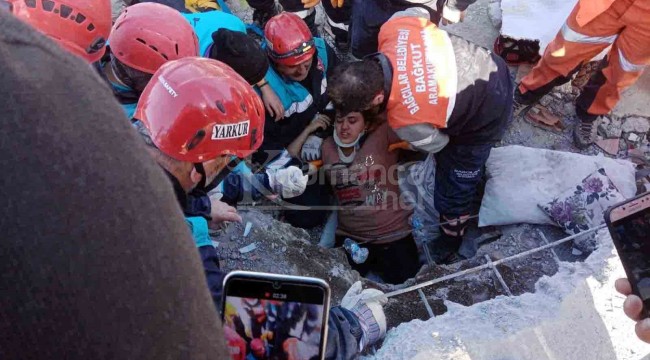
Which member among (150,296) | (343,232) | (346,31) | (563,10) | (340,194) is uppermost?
(150,296)

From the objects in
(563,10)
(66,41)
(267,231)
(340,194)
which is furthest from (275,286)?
(563,10)

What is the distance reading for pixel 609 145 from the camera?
4.59 m

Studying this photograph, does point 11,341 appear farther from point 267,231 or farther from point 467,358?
point 267,231

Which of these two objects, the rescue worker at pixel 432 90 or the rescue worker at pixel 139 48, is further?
the rescue worker at pixel 432 90

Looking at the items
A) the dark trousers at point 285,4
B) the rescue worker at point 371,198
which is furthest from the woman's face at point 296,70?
the dark trousers at point 285,4

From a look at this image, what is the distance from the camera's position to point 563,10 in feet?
16.6

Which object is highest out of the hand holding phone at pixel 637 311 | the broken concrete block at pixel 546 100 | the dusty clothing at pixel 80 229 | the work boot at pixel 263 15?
the dusty clothing at pixel 80 229

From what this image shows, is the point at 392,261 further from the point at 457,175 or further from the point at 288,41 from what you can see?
the point at 288,41

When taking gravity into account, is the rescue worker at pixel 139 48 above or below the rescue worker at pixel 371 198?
above

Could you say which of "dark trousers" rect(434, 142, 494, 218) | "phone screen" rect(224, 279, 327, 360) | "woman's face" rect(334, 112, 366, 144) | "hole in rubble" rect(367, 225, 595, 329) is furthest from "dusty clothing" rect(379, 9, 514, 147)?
"phone screen" rect(224, 279, 327, 360)

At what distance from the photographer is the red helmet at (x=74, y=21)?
2713 mm

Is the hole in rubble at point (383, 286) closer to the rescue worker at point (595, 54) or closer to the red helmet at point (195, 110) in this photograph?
the red helmet at point (195, 110)

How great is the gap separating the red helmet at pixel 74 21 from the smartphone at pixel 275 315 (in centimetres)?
162

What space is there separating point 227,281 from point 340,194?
7.80 feet
